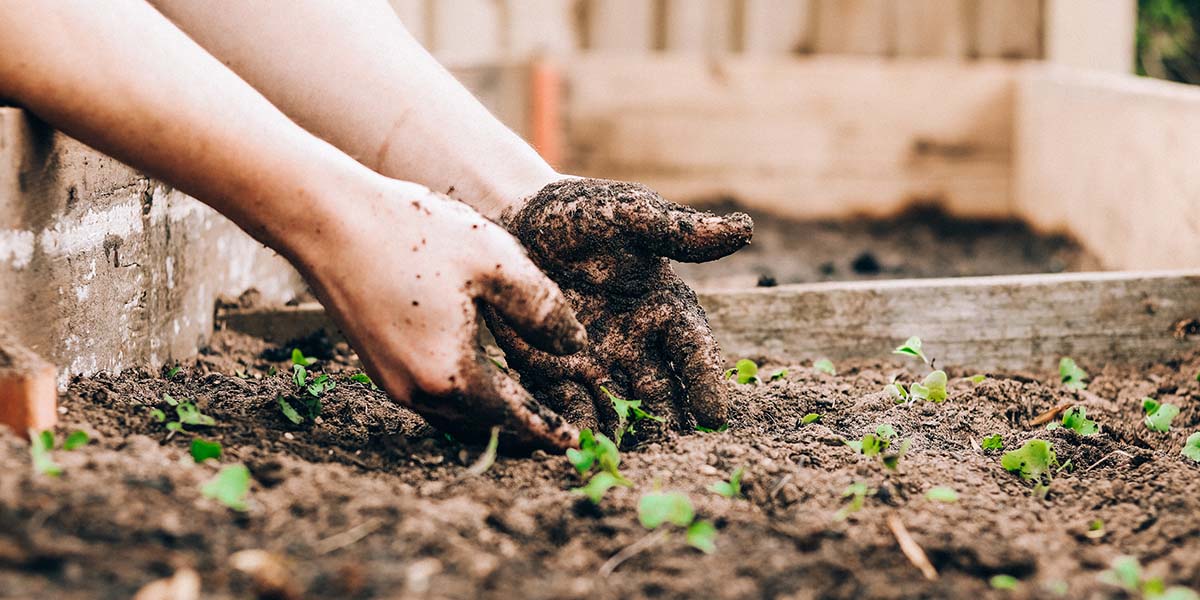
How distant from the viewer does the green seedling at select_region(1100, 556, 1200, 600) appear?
970 mm

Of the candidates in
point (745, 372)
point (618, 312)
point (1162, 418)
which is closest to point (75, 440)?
point (618, 312)

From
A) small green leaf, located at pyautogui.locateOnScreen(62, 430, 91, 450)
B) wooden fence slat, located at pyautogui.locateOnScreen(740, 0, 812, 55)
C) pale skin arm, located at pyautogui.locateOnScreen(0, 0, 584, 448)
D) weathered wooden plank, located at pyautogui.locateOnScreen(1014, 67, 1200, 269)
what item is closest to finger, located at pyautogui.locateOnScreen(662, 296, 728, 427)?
pale skin arm, located at pyautogui.locateOnScreen(0, 0, 584, 448)

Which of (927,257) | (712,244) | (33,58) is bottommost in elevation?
(927,257)

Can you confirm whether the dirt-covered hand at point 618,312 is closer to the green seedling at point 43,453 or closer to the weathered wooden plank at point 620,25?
the green seedling at point 43,453

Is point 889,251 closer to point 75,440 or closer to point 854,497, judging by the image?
point 854,497

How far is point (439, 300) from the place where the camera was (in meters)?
1.33

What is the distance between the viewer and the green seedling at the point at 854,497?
3.76 ft

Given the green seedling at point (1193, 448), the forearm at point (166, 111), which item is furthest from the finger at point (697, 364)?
the green seedling at point (1193, 448)

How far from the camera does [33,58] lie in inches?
49.6

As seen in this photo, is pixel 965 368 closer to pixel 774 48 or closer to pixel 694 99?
pixel 694 99

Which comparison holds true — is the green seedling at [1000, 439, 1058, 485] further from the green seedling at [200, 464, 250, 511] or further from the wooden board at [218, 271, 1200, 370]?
the green seedling at [200, 464, 250, 511]

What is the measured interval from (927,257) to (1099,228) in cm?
49

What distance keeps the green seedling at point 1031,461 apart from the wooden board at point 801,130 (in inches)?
106

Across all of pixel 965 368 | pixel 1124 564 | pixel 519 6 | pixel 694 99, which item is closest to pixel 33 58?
pixel 1124 564
